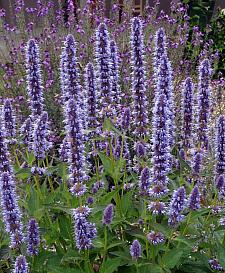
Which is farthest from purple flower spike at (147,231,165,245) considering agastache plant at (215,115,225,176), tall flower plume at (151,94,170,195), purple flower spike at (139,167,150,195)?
agastache plant at (215,115,225,176)

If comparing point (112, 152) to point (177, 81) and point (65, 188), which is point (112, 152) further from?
point (177, 81)

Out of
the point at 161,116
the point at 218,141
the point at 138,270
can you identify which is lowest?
the point at 138,270

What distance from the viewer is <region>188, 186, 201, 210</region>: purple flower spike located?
2.55m

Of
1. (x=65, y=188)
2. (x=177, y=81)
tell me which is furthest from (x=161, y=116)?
Answer: (x=177, y=81)

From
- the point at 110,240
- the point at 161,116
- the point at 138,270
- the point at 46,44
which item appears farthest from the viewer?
the point at 46,44

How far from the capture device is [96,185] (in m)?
3.24

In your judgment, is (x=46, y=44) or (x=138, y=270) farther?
(x=46, y=44)

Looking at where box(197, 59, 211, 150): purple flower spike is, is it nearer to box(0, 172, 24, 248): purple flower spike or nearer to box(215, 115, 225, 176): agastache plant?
box(215, 115, 225, 176): agastache plant

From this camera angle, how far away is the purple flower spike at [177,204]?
2426mm

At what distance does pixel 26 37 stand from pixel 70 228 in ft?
14.7

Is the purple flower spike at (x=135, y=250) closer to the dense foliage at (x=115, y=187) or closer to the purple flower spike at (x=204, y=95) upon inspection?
the dense foliage at (x=115, y=187)

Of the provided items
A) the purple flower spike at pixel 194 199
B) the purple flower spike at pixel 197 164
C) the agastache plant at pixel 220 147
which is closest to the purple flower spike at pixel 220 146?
the agastache plant at pixel 220 147

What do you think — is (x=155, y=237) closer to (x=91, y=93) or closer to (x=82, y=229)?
(x=82, y=229)

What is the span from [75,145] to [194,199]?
0.66 metres
